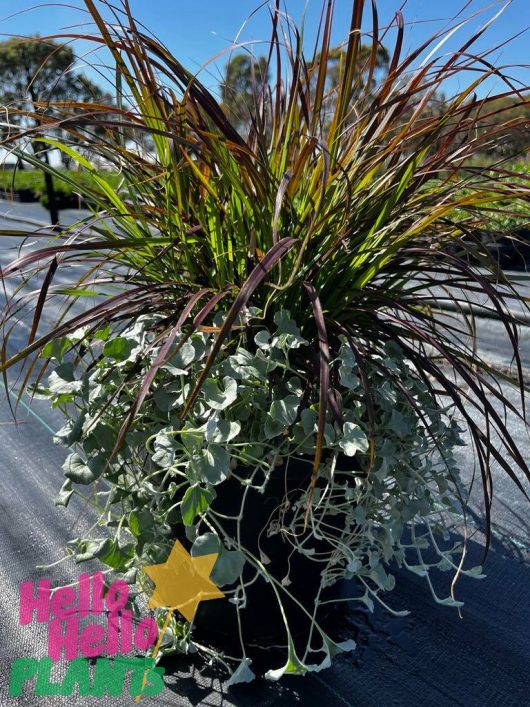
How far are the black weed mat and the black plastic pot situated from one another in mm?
54

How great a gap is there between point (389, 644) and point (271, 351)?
1.52 ft

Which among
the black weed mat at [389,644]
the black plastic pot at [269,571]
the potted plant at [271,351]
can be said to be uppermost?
the potted plant at [271,351]

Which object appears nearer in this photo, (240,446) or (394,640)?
(240,446)

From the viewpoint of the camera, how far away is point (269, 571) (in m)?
0.79

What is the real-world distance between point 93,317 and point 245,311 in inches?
7.3

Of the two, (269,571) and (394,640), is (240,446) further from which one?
(394,640)

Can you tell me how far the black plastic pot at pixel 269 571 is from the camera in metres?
0.76

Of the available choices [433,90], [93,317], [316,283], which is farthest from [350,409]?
[433,90]

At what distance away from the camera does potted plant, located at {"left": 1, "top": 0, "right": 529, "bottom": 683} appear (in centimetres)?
70

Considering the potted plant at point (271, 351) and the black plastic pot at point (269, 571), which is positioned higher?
the potted plant at point (271, 351)

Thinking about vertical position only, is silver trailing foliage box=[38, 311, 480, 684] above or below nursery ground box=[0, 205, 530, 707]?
above

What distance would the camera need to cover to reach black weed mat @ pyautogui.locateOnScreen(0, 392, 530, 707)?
2.48 ft

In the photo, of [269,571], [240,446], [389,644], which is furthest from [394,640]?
[240,446]

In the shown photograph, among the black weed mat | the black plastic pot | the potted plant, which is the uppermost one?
the potted plant
